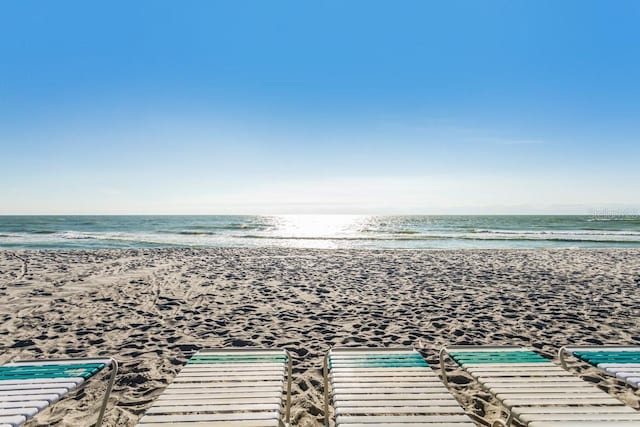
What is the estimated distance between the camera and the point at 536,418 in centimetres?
229

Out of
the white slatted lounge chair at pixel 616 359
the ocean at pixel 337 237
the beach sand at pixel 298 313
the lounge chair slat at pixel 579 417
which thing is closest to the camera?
the lounge chair slat at pixel 579 417

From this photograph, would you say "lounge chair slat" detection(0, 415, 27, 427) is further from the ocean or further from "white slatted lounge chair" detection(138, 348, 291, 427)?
the ocean

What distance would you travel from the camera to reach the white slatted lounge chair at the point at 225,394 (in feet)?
7.34

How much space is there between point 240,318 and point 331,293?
2617 mm

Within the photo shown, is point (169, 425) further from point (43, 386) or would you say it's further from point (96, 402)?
point (96, 402)

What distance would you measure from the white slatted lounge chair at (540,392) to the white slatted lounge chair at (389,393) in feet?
1.44

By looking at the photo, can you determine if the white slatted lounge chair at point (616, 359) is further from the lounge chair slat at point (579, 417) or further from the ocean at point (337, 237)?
the ocean at point (337, 237)

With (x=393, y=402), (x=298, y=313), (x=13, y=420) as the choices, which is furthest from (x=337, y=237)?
(x=13, y=420)

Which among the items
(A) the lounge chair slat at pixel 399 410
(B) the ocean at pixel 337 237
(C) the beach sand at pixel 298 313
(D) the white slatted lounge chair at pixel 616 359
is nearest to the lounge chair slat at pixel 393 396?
(A) the lounge chair slat at pixel 399 410

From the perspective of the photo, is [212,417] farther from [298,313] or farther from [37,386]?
[298,313]

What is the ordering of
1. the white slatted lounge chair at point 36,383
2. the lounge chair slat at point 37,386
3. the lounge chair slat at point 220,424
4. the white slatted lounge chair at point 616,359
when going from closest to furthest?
the lounge chair slat at point 220,424 < the white slatted lounge chair at point 36,383 < the lounge chair slat at point 37,386 < the white slatted lounge chair at point 616,359

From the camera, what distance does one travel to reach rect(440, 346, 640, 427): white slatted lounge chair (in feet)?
7.45

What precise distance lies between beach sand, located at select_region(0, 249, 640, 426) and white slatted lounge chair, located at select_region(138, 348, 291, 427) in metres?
0.93

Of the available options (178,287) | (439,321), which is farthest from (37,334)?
(439,321)
